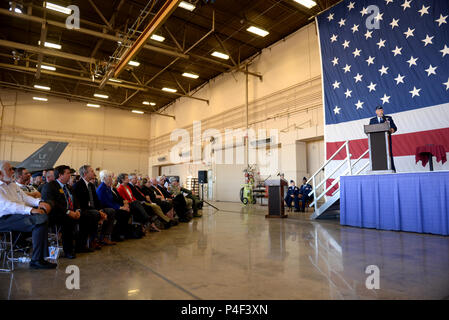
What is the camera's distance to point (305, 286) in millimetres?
2145

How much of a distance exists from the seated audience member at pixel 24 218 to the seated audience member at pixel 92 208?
2.57 feet

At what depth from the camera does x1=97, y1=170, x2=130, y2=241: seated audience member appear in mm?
4301

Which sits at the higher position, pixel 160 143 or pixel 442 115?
pixel 160 143

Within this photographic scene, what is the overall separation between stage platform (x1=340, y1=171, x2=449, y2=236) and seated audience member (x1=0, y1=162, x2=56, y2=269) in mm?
5291

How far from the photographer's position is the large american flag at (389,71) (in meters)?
6.19

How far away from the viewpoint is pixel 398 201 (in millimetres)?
4812

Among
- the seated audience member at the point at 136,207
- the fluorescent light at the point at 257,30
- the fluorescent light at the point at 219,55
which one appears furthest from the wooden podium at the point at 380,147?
the fluorescent light at the point at 219,55

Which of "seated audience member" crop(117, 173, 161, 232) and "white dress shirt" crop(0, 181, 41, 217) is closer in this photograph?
"white dress shirt" crop(0, 181, 41, 217)

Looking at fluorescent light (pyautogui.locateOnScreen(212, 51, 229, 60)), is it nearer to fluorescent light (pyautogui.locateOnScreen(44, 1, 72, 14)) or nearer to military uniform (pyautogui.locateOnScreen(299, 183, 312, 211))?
fluorescent light (pyautogui.locateOnScreen(44, 1, 72, 14))

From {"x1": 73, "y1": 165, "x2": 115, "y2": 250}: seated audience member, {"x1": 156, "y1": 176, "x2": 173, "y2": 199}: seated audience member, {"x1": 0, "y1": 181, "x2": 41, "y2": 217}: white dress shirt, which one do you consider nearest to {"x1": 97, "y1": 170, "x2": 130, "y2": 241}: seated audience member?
{"x1": 73, "y1": 165, "x2": 115, "y2": 250}: seated audience member
